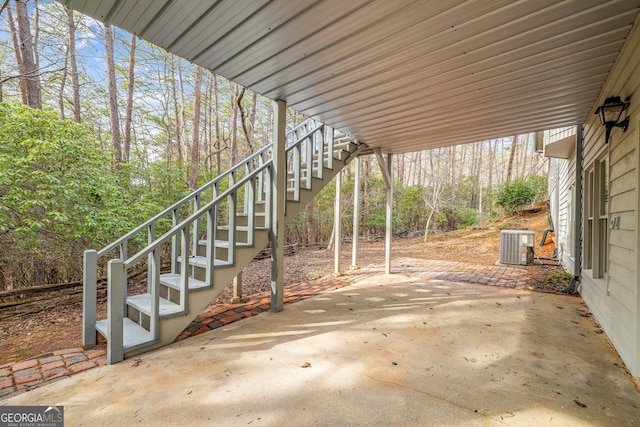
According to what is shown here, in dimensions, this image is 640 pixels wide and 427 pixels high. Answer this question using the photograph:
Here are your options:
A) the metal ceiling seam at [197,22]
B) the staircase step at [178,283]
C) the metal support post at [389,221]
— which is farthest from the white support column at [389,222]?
the metal ceiling seam at [197,22]

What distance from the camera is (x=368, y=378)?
195cm

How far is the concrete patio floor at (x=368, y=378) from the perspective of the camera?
5.18 feet

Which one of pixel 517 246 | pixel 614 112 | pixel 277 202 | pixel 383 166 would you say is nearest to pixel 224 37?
pixel 277 202

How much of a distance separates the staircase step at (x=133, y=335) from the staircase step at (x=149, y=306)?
17 cm

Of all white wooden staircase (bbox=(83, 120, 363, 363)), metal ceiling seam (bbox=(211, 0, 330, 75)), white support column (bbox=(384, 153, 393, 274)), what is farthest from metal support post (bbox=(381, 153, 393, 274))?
metal ceiling seam (bbox=(211, 0, 330, 75))

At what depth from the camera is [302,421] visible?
1516 mm

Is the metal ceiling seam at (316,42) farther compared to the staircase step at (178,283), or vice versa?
the staircase step at (178,283)

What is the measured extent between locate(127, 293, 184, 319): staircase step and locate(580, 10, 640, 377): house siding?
A: 3.60 m

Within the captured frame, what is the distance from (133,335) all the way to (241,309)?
1247mm

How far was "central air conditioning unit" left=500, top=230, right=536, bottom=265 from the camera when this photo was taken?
260 inches

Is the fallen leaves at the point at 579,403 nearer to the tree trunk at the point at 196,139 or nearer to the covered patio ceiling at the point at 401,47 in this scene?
the covered patio ceiling at the point at 401,47

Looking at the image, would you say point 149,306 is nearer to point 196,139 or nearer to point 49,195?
point 49,195

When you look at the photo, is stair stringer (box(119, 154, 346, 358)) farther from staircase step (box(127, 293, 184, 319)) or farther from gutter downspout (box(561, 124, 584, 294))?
gutter downspout (box(561, 124, 584, 294))

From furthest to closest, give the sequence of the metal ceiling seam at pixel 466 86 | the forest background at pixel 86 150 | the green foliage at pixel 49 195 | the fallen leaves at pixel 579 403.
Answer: the forest background at pixel 86 150 → the green foliage at pixel 49 195 → the metal ceiling seam at pixel 466 86 → the fallen leaves at pixel 579 403
